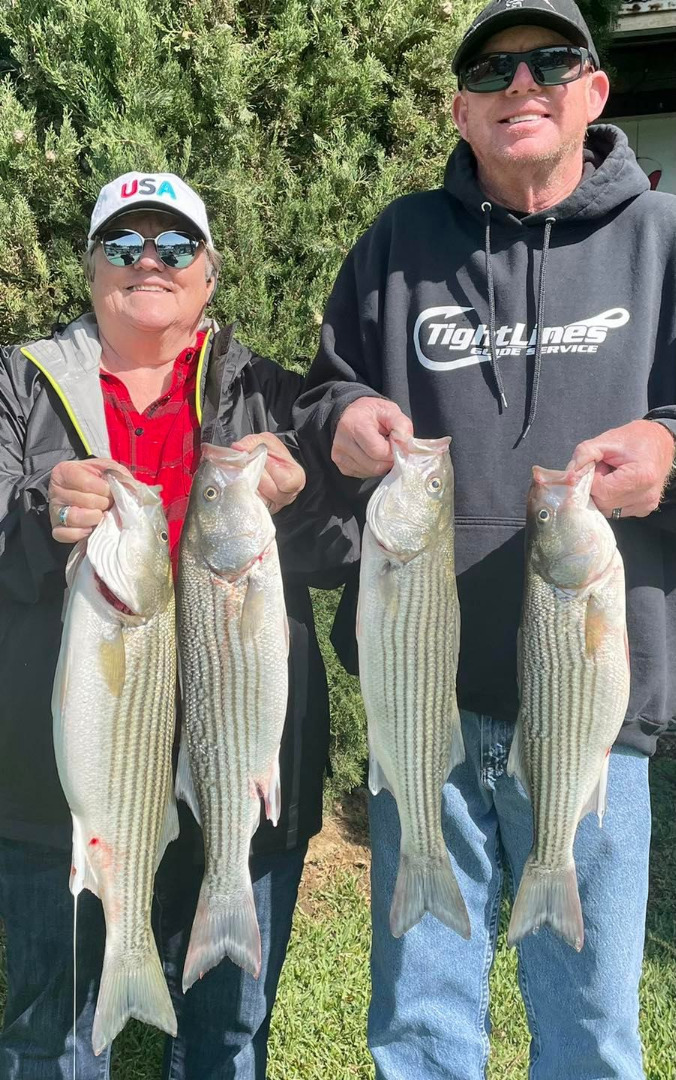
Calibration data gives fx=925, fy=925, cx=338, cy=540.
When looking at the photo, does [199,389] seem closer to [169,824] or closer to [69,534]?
[69,534]

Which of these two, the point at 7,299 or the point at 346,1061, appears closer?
the point at 346,1061

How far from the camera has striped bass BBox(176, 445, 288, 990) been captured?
233 centimetres

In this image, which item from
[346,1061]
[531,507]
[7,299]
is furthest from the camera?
[7,299]

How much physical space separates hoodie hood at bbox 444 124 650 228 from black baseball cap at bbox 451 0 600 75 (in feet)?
0.97

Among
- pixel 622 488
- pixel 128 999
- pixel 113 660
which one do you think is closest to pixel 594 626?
pixel 622 488

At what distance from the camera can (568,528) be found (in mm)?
2275

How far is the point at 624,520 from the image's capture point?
101 inches

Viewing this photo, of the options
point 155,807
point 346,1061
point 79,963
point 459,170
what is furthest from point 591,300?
point 346,1061

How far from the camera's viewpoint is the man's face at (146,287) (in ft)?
9.30

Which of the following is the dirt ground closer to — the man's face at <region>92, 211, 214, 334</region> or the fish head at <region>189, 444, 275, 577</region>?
the fish head at <region>189, 444, 275, 577</region>

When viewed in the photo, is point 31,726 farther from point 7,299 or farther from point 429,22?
point 429,22

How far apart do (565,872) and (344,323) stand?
169cm

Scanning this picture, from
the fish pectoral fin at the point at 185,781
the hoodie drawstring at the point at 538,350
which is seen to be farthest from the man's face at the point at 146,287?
the fish pectoral fin at the point at 185,781

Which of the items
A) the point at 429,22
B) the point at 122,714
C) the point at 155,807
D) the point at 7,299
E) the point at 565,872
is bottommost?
the point at 565,872
